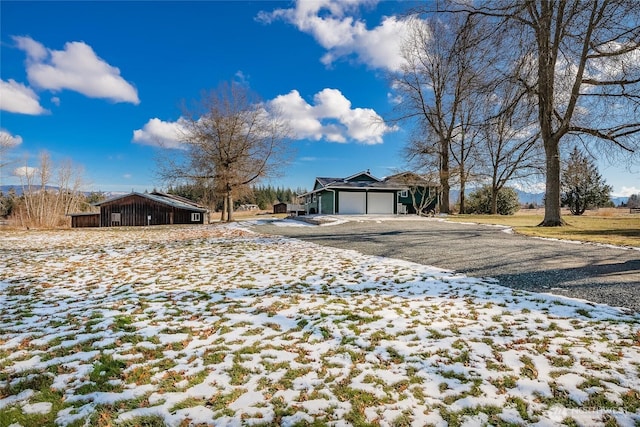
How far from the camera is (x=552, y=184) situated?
44.2ft

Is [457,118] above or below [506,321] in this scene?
above

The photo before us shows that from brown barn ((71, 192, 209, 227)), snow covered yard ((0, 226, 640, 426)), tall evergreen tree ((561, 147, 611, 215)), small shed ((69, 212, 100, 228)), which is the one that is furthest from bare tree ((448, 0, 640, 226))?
small shed ((69, 212, 100, 228))

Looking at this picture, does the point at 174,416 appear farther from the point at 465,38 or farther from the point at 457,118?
the point at 457,118

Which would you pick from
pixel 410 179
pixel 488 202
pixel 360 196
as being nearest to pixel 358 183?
pixel 360 196

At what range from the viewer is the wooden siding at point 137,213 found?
96.2 feet

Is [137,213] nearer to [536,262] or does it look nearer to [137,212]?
[137,212]

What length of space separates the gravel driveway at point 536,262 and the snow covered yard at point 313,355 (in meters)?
0.69

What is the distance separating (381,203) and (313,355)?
25.1m

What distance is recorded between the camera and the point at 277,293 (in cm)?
511

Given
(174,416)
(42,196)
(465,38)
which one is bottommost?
(174,416)

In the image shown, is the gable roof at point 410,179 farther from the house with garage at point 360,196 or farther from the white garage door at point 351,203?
the white garage door at point 351,203

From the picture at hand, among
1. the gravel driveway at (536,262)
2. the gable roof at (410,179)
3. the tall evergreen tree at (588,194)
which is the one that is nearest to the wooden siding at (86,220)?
the gable roof at (410,179)

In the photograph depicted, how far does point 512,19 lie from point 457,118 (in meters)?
17.3

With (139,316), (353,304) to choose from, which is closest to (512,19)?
(353,304)
